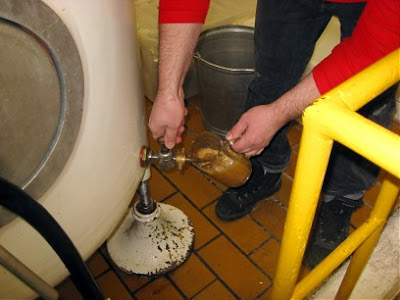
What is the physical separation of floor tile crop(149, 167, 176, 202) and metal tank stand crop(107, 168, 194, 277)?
0.14 m

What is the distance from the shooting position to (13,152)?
54 cm

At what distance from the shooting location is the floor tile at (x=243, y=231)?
1.23m

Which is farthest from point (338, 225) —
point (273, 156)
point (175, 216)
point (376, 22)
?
point (376, 22)

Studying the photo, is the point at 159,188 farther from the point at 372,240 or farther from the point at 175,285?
the point at 372,240

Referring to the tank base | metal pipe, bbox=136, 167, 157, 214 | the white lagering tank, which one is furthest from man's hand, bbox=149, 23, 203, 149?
the tank base

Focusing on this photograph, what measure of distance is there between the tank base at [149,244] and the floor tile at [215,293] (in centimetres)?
11

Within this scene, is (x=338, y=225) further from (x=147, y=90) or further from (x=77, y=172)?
(x=147, y=90)

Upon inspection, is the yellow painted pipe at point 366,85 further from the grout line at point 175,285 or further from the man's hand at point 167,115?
the grout line at point 175,285

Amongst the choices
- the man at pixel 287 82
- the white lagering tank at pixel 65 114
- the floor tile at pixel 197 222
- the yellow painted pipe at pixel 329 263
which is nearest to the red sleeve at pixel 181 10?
the man at pixel 287 82

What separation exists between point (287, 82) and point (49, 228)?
87cm

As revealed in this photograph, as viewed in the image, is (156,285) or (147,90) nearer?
(156,285)

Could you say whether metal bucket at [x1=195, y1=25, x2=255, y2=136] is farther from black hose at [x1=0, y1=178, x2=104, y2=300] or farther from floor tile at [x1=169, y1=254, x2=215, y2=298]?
black hose at [x1=0, y1=178, x2=104, y2=300]

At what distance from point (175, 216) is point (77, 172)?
661mm

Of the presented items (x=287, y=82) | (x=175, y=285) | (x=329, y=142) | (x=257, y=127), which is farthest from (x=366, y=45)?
(x=175, y=285)
